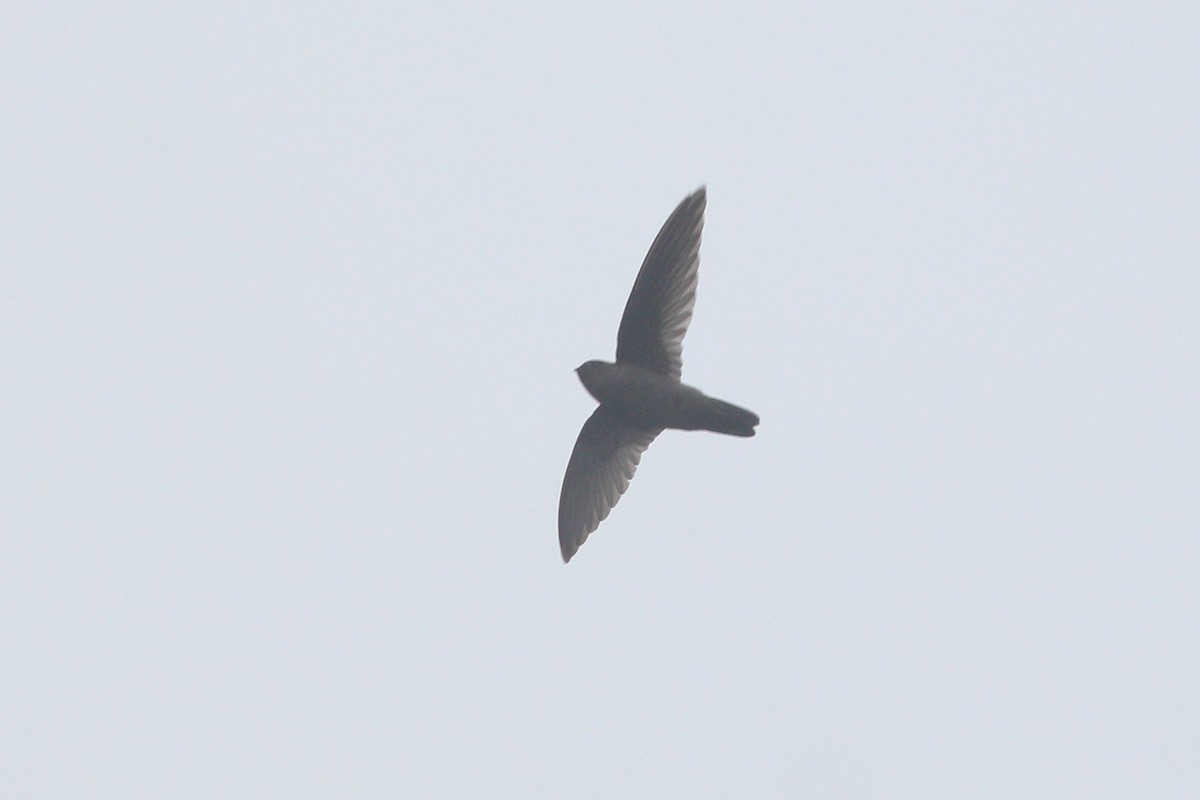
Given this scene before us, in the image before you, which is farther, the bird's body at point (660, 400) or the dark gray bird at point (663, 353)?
the dark gray bird at point (663, 353)

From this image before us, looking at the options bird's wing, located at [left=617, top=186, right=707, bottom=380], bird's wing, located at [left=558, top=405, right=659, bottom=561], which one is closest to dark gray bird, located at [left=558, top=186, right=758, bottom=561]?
bird's wing, located at [left=617, top=186, right=707, bottom=380]

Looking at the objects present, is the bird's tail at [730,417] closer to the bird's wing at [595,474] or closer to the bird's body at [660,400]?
the bird's body at [660,400]

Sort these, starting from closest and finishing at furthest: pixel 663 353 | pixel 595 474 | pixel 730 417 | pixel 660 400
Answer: pixel 730 417 < pixel 660 400 < pixel 663 353 < pixel 595 474

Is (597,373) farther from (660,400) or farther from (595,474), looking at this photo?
(595,474)

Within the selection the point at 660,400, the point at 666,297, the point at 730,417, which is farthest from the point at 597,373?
the point at 730,417

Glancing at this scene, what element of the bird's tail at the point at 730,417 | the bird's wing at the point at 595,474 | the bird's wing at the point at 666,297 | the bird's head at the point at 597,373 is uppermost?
the bird's wing at the point at 666,297

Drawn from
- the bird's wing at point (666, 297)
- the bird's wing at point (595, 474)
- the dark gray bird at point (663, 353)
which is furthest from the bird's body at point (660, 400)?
the bird's wing at point (595, 474)

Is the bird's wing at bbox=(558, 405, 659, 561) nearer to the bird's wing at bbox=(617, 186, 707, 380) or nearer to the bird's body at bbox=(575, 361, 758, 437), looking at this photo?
the bird's body at bbox=(575, 361, 758, 437)
